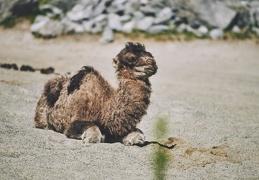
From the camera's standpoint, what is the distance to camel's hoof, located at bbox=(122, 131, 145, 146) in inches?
244

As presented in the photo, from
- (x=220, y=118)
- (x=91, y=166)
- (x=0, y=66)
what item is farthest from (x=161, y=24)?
(x=91, y=166)

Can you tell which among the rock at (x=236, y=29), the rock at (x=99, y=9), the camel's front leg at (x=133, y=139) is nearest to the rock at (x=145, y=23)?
the rock at (x=99, y=9)

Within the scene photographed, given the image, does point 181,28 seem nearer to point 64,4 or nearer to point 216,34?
point 216,34

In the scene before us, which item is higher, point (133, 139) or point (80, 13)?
point (133, 139)

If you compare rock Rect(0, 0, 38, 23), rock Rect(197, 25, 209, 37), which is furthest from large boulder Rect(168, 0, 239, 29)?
rock Rect(0, 0, 38, 23)

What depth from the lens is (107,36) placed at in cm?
1769

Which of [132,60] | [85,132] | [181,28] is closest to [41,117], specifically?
[85,132]

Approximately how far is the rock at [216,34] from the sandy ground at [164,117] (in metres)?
1.14

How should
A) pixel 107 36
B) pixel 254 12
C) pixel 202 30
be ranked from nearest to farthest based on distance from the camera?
pixel 107 36 → pixel 202 30 → pixel 254 12

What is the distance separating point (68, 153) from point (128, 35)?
12.4 meters

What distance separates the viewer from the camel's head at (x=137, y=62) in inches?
239

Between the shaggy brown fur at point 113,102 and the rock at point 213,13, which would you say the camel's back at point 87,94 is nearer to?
the shaggy brown fur at point 113,102

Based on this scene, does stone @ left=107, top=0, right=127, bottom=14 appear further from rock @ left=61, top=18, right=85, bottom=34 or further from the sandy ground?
the sandy ground

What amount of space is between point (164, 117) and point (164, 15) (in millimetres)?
10828
